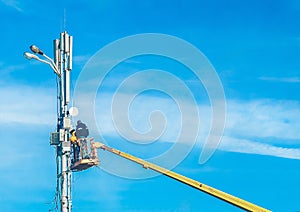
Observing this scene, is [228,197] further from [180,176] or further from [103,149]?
[103,149]

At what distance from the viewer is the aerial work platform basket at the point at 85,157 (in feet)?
108

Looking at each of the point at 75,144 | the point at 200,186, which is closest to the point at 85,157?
the point at 75,144

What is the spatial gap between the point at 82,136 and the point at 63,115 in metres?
1.82

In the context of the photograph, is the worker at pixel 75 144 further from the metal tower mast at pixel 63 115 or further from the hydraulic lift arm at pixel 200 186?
the hydraulic lift arm at pixel 200 186

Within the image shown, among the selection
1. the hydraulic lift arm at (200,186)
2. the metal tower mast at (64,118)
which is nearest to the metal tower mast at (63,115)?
the metal tower mast at (64,118)

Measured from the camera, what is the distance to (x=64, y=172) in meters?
31.5

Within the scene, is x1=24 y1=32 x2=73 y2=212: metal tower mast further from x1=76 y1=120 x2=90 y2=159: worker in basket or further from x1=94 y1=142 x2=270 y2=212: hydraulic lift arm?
x1=94 y1=142 x2=270 y2=212: hydraulic lift arm

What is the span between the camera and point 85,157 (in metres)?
33.2

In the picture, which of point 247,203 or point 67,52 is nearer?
point 67,52

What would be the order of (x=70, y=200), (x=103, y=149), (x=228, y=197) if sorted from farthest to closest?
(x=228, y=197)
(x=103, y=149)
(x=70, y=200)

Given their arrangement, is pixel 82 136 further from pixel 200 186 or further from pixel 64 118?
pixel 200 186

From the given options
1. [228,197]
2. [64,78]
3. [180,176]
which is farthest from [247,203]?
[64,78]

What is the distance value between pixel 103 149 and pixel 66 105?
11.4m

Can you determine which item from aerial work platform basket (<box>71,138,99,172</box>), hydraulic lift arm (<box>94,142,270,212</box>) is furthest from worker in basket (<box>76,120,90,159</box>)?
hydraulic lift arm (<box>94,142,270,212</box>)
